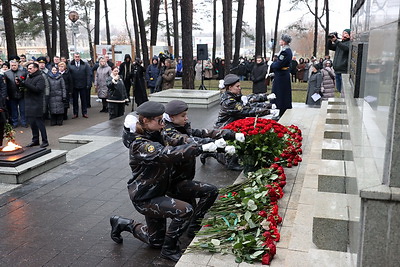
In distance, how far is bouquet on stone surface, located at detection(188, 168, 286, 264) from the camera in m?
3.91

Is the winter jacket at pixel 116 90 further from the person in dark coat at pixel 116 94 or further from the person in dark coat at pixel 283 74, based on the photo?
the person in dark coat at pixel 283 74

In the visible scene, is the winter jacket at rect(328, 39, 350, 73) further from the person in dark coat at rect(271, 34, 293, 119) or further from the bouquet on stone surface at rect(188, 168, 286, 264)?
the bouquet on stone surface at rect(188, 168, 286, 264)

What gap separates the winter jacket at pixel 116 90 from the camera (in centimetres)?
1227

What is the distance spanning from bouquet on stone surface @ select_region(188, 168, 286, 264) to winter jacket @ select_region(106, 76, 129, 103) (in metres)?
7.46

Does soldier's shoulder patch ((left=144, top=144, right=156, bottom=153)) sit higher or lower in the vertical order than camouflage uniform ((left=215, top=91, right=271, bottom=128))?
higher

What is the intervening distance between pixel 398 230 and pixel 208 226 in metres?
2.35

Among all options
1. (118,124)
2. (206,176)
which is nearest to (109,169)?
(206,176)

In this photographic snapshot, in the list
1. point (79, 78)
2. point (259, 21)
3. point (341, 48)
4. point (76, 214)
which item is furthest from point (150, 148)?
point (259, 21)

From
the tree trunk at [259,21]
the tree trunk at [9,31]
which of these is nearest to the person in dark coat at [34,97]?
the tree trunk at [9,31]

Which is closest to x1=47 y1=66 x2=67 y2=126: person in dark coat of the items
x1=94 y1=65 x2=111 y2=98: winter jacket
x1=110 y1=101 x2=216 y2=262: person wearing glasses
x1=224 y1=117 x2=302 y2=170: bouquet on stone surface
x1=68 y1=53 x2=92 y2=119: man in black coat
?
x1=68 y1=53 x2=92 y2=119: man in black coat

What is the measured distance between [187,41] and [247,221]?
1430 cm

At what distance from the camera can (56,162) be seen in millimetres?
8250

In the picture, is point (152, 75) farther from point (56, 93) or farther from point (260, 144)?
point (260, 144)

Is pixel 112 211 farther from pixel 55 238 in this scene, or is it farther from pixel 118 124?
pixel 118 124
